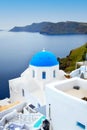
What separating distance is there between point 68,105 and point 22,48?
4221 centimetres

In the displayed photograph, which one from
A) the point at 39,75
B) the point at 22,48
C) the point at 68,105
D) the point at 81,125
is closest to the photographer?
the point at 81,125

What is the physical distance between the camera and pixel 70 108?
862 centimetres

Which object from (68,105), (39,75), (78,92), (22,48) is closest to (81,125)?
(68,105)

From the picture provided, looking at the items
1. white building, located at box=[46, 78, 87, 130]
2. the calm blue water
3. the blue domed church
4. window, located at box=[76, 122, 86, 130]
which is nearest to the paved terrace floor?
white building, located at box=[46, 78, 87, 130]

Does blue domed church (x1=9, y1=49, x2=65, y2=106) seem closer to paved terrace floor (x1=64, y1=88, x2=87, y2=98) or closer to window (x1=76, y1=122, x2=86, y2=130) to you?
paved terrace floor (x1=64, y1=88, x2=87, y2=98)

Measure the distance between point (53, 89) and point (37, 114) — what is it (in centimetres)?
313

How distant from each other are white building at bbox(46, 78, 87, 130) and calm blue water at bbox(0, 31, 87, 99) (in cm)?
1772

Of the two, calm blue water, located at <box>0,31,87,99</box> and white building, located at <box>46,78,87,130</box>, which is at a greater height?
white building, located at <box>46,78,87,130</box>

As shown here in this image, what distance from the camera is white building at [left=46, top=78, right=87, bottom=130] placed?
8.24 meters

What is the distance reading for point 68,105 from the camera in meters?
8.65

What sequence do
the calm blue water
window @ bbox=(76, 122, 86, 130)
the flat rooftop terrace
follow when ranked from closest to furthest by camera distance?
window @ bbox=(76, 122, 86, 130) → the flat rooftop terrace → the calm blue water

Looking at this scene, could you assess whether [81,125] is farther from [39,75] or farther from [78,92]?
[39,75]

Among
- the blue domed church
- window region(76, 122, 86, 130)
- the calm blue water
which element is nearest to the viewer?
window region(76, 122, 86, 130)

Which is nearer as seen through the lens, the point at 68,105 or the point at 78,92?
the point at 68,105
